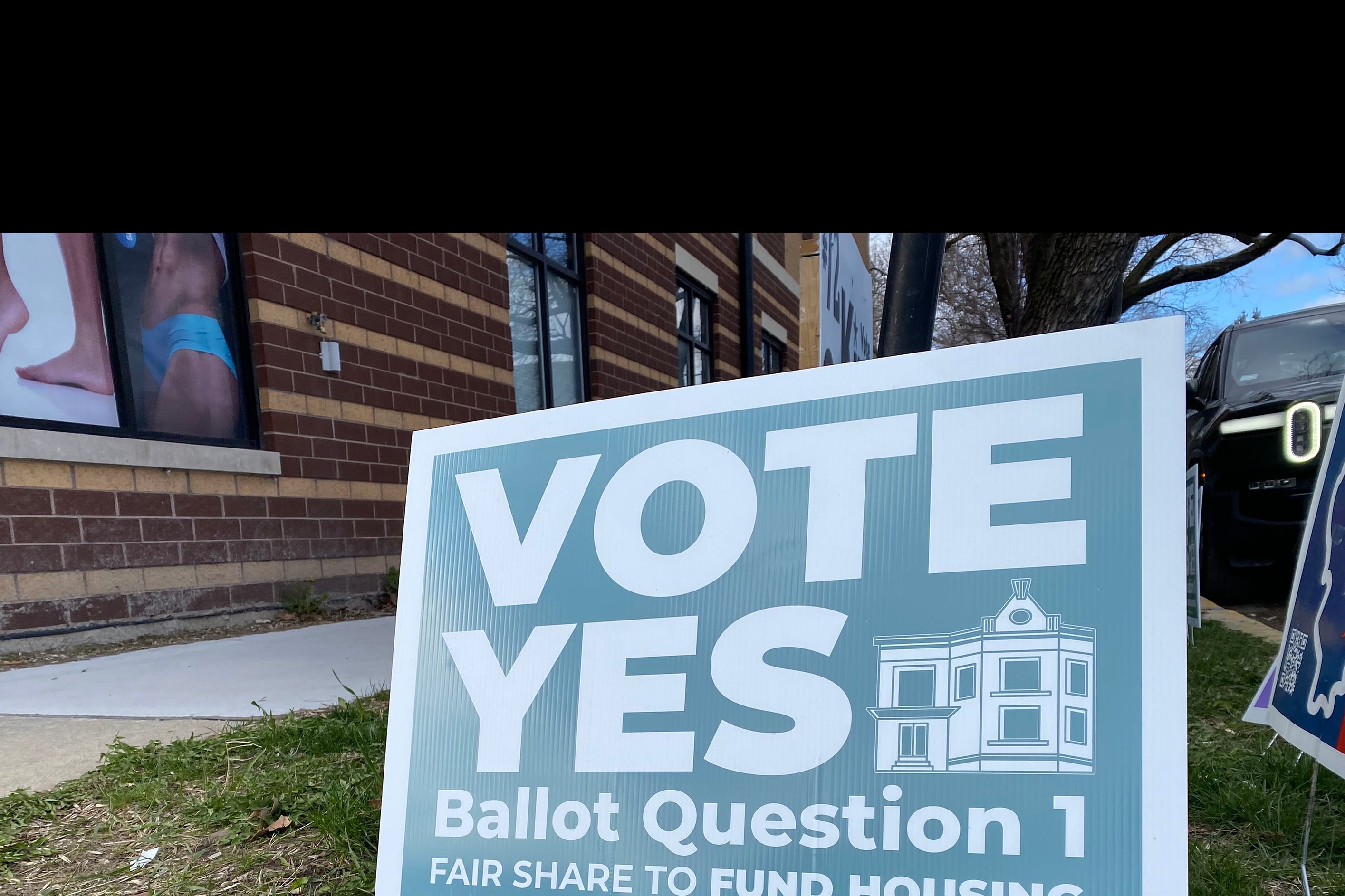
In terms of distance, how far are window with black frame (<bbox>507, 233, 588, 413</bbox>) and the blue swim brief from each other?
287cm

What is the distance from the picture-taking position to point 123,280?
14.2 ft

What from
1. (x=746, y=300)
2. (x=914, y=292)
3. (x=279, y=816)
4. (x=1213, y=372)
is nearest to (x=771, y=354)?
(x=746, y=300)

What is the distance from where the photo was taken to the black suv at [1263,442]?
16.5 feet

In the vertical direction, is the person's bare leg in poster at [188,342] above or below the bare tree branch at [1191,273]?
below

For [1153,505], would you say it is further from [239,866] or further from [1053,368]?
[239,866]

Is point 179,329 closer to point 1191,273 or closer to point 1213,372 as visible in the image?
point 1213,372

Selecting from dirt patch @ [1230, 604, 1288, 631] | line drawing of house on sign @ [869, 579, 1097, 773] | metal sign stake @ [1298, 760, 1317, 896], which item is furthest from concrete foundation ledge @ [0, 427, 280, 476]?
dirt patch @ [1230, 604, 1288, 631]

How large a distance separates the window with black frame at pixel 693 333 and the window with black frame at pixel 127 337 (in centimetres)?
647

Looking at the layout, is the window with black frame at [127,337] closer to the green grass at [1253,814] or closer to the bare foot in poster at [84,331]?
the bare foot in poster at [84,331]

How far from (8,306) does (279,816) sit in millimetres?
3228

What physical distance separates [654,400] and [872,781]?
72 cm

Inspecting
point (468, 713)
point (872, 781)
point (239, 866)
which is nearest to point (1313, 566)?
point (872, 781)

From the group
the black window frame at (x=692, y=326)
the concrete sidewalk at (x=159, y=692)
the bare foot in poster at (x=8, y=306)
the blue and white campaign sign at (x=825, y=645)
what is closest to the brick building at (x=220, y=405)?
the bare foot in poster at (x=8, y=306)
